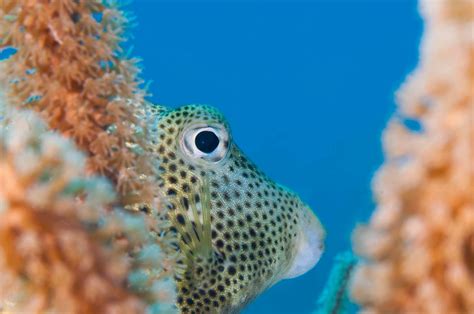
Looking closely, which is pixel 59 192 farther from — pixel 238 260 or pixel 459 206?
pixel 238 260

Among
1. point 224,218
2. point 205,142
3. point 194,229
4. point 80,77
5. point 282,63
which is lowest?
point 80,77

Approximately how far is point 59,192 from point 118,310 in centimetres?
24

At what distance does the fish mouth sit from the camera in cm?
356

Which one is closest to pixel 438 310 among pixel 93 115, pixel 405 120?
pixel 405 120

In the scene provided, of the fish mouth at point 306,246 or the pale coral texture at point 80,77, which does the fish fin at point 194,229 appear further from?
the pale coral texture at point 80,77

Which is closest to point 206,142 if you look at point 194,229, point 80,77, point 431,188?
point 194,229

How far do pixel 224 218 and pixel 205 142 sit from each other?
1.60ft

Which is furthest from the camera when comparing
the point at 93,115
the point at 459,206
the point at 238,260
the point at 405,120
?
the point at 238,260

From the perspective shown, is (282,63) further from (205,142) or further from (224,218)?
(224,218)

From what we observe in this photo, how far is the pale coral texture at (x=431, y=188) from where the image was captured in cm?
73

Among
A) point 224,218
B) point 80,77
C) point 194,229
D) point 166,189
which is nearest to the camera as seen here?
point 80,77

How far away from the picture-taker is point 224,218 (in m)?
3.21

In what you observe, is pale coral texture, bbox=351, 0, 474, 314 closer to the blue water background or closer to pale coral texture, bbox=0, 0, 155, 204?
pale coral texture, bbox=0, 0, 155, 204

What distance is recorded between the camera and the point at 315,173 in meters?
60.4
